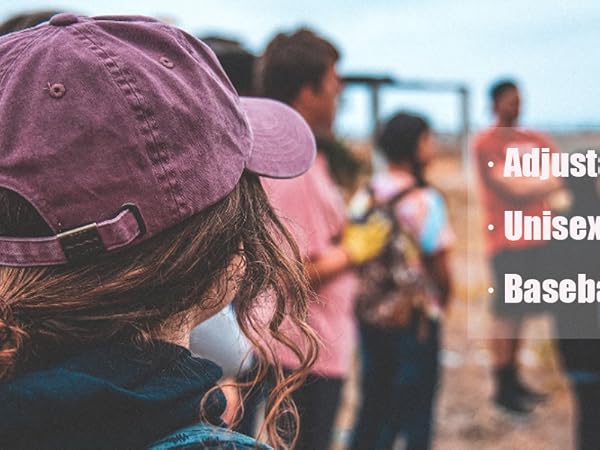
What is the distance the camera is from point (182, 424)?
0.78 metres

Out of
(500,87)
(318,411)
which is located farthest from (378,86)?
(318,411)

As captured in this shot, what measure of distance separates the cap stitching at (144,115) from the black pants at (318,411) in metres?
1.63

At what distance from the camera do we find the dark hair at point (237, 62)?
233cm

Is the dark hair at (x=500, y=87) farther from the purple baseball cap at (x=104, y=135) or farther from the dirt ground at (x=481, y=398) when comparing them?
the purple baseball cap at (x=104, y=135)

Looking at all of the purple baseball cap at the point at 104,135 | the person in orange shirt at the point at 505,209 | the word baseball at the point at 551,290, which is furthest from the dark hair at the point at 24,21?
the person in orange shirt at the point at 505,209

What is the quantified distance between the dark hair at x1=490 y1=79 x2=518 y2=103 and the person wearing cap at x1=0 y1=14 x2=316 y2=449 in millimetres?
3823

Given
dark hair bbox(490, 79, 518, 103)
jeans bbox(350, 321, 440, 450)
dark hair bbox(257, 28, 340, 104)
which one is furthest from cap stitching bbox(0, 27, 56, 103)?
dark hair bbox(490, 79, 518, 103)

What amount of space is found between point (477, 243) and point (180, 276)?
10417mm

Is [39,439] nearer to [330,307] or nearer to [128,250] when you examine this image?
[128,250]

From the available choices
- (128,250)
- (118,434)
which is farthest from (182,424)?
(128,250)

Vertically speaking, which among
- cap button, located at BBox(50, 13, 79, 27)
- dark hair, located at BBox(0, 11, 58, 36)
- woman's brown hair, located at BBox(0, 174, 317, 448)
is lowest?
woman's brown hair, located at BBox(0, 174, 317, 448)

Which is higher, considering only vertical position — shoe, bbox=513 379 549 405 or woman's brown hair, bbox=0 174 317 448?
woman's brown hair, bbox=0 174 317 448

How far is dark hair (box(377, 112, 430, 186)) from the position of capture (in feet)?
10.9

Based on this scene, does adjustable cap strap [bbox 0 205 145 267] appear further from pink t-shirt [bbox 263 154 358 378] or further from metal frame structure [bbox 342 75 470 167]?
metal frame structure [bbox 342 75 470 167]
